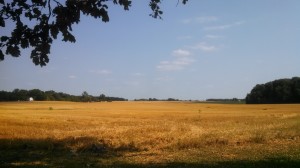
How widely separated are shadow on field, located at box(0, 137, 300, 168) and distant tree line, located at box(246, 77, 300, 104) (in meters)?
109

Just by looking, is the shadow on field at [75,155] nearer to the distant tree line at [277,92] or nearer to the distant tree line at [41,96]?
the distant tree line at [41,96]

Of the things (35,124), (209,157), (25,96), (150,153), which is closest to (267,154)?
(209,157)

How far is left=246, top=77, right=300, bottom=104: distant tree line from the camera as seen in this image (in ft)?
418

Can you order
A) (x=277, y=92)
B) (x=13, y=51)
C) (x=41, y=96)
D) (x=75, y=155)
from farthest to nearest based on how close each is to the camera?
1. (x=41, y=96)
2. (x=277, y=92)
3. (x=75, y=155)
4. (x=13, y=51)

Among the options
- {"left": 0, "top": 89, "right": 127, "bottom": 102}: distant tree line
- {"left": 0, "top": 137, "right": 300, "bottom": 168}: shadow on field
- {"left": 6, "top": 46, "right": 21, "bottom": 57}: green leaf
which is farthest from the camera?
{"left": 0, "top": 89, "right": 127, "bottom": 102}: distant tree line

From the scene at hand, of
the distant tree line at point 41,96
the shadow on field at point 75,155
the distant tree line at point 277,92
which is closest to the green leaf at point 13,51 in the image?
the shadow on field at point 75,155

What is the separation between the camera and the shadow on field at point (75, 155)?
16.7 meters

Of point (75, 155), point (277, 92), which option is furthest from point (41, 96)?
point (75, 155)

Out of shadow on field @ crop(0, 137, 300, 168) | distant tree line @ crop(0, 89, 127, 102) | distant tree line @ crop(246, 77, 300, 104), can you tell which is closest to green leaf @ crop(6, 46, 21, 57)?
shadow on field @ crop(0, 137, 300, 168)

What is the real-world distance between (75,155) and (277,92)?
→ 11726 cm

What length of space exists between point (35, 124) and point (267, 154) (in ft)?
94.2

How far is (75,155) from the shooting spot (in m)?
22.3

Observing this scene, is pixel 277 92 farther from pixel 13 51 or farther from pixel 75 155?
pixel 13 51

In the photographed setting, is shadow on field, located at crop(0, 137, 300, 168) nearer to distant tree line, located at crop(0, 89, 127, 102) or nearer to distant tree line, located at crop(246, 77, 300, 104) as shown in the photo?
distant tree line, located at crop(0, 89, 127, 102)
